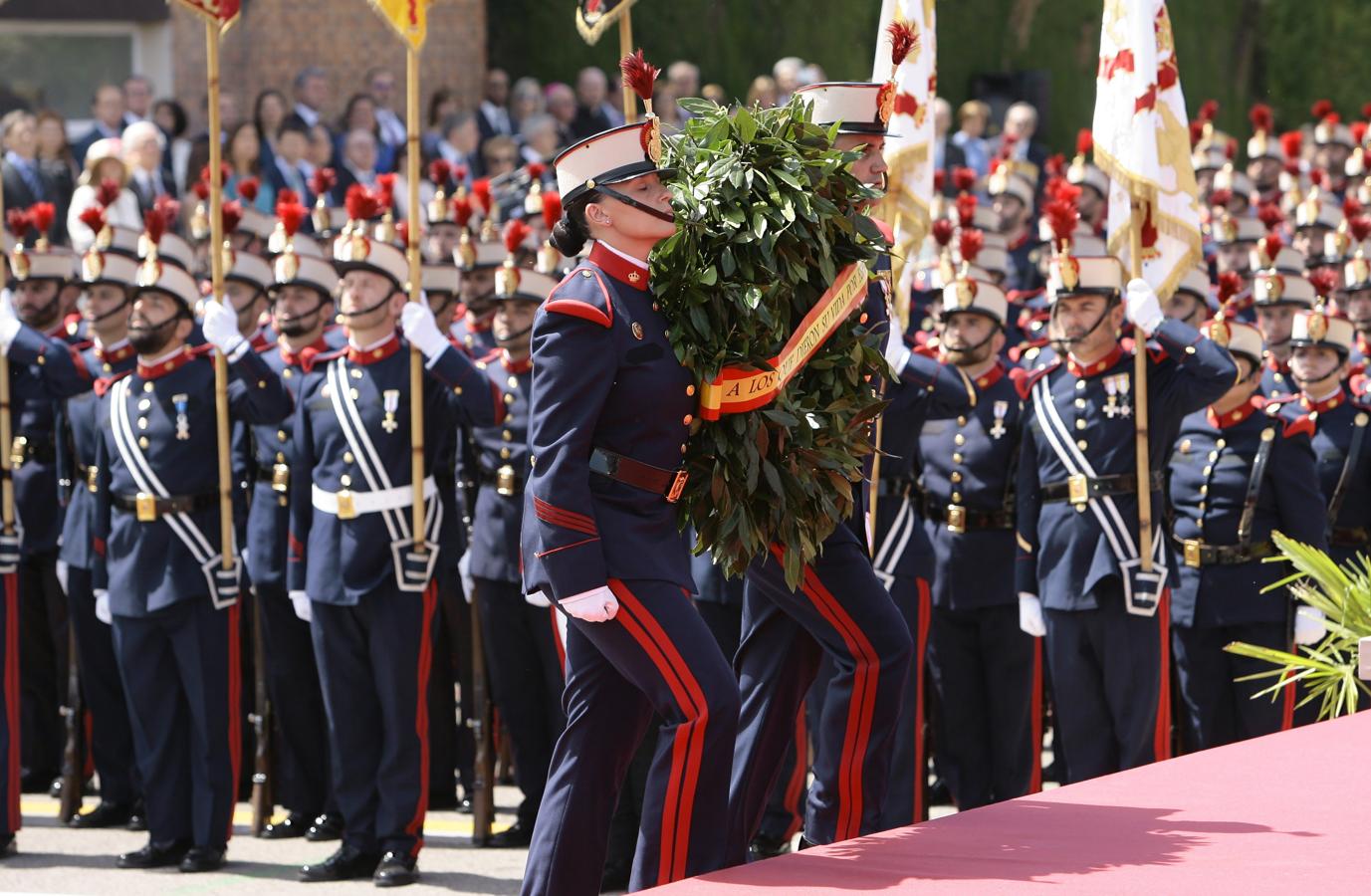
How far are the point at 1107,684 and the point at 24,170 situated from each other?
7607 mm

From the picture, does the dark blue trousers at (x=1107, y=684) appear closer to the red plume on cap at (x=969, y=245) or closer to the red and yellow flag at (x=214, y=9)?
the red plume on cap at (x=969, y=245)

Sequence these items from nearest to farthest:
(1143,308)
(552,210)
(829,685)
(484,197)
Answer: (829,685) < (1143,308) < (552,210) < (484,197)

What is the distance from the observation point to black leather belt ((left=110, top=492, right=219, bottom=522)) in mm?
7586

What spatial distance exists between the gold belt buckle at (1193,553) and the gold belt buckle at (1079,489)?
1.82ft

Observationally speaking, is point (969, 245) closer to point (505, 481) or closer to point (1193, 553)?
point (1193, 553)

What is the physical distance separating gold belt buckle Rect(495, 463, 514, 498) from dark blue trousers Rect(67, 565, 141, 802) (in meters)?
1.63

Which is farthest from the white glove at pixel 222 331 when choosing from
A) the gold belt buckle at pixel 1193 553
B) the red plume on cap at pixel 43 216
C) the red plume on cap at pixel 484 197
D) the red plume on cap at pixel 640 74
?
the red plume on cap at pixel 484 197

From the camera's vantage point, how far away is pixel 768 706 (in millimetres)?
5727

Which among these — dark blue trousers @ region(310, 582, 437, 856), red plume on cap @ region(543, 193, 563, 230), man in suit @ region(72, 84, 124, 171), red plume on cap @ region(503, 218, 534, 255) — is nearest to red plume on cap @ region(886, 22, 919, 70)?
red plume on cap @ region(543, 193, 563, 230)

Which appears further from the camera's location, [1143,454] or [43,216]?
[43,216]

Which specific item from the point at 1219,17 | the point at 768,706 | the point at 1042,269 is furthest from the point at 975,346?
the point at 1219,17

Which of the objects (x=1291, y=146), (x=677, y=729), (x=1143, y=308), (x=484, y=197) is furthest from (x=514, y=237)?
(x=1291, y=146)

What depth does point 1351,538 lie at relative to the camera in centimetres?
823

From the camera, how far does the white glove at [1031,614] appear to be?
7391mm
